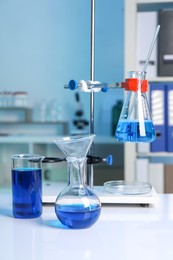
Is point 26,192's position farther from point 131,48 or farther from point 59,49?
point 59,49

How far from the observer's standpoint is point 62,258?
575mm

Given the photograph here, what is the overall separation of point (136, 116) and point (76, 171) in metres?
0.21

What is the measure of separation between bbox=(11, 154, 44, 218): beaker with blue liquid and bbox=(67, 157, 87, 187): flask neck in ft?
0.33

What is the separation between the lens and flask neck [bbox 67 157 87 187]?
2.41 ft

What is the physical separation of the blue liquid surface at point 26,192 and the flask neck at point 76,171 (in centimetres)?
10

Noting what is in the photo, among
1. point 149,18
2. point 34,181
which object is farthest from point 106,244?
point 149,18

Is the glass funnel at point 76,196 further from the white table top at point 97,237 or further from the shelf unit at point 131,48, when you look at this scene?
the shelf unit at point 131,48

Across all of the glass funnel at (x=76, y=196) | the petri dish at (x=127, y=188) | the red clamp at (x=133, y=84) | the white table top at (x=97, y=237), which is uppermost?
the red clamp at (x=133, y=84)

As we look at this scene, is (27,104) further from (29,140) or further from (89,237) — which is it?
(89,237)

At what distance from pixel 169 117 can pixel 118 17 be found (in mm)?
1129

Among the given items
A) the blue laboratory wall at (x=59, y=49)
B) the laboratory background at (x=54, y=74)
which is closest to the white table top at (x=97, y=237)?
the laboratory background at (x=54, y=74)

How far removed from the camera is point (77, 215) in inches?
27.9

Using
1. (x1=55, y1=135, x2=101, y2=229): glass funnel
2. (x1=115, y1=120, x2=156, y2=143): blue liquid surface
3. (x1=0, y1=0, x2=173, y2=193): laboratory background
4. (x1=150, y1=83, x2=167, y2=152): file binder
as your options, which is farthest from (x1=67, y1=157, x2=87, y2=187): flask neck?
(x1=0, y1=0, x2=173, y2=193): laboratory background

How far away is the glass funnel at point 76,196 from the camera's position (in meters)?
0.71
